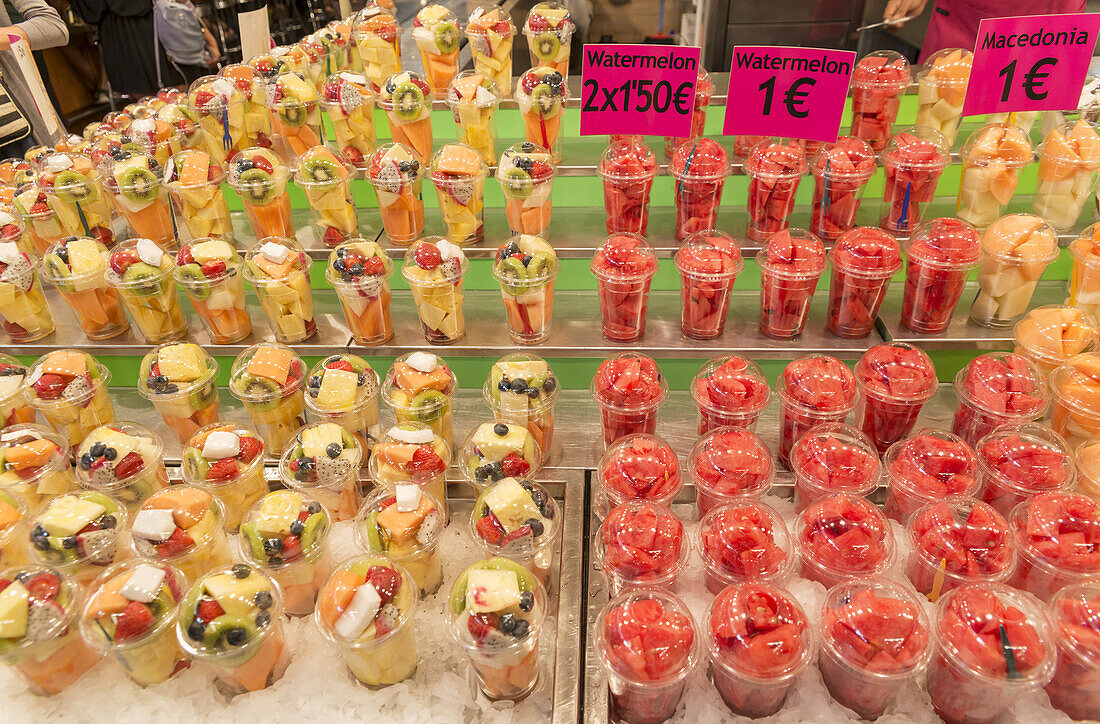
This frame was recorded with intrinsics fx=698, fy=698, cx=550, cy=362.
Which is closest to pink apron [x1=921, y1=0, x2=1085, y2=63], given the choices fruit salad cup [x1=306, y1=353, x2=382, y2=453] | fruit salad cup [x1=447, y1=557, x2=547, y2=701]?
fruit salad cup [x1=306, y1=353, x2=382, y2=453]

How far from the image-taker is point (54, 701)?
1.60 metres

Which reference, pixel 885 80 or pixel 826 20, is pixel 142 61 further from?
pixel 885 80

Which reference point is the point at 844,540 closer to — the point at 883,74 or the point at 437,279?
the point at 437,279

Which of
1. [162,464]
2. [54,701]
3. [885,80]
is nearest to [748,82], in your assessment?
[885,80]

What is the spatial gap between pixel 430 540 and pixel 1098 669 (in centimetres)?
138

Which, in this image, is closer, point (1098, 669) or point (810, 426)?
point (1098, 669)

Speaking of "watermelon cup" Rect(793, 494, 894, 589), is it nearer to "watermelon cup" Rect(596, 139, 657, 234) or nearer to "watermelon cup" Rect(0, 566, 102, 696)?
"watermelon cup" Rect(596, 139, 657, 234)

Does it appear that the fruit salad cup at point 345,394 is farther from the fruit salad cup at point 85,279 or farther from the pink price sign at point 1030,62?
the pink price sign at point 1030,62

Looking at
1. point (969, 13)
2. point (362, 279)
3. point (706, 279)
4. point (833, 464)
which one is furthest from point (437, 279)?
point (969, 13)

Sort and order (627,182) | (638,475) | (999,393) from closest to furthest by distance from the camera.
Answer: (638,475) → (999,393) → (627,182)

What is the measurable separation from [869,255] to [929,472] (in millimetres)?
692

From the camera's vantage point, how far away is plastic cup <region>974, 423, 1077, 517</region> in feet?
5.58

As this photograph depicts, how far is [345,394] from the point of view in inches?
76.7

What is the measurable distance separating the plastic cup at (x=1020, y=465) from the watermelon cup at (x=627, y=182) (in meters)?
1.26
